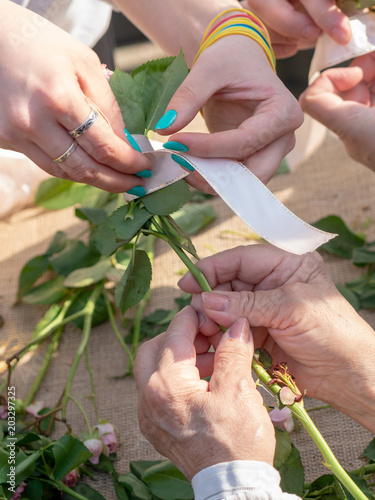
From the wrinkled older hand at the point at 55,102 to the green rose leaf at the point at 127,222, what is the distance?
0.03 m

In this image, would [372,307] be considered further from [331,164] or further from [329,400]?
[331,164]

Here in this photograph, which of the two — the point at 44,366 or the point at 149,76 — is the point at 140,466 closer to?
the point at 44,366

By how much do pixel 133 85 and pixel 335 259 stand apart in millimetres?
512

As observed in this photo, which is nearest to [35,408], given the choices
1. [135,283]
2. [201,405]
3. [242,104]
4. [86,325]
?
[86,325]

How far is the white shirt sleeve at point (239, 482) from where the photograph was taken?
444mm

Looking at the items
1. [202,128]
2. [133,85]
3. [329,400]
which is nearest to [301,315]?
[329,400]

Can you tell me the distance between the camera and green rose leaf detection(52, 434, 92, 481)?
65cm

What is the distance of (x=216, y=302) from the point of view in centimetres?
57

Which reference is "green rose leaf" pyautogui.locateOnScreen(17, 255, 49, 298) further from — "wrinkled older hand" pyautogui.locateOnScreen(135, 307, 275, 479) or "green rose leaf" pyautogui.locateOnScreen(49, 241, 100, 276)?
"wrinkled older hand" pyautogui.locateOnScreen(135, 307, 275, 479)

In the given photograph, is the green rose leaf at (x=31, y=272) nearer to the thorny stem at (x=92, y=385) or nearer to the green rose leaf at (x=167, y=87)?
the thorny stem at (x=92, y=385)

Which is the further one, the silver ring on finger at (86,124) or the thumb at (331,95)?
the thumb at (331,95)

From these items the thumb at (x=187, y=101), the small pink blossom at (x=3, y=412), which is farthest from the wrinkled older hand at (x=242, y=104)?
the small pink blossom at (x=3, y=412)

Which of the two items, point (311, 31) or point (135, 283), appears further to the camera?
point (311, 31)

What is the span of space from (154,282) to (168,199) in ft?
1.32
